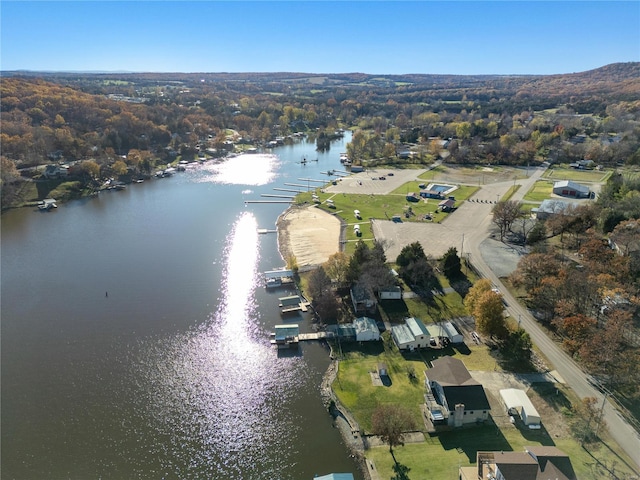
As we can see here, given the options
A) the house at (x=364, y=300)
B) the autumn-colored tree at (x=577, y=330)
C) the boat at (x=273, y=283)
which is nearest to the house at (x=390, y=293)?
the house at (x=364, y=300)

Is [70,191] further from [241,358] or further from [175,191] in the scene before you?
[241,358]

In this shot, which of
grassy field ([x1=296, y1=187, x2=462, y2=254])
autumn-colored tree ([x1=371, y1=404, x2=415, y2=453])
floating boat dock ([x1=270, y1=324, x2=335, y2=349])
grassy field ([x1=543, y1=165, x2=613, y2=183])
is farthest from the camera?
grassy field ([x1=543, y1=165, x2=613, y2=183])

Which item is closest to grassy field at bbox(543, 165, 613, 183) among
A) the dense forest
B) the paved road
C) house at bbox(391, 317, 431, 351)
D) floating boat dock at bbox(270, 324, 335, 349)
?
the dense forest

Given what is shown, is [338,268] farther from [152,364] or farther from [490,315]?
[152,364]

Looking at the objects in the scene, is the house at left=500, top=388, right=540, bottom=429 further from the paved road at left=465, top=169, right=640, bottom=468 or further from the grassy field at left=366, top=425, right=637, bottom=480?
the paved road at left=465, top=169, right=640, bottom=468

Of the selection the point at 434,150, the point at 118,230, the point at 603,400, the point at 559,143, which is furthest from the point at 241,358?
the point at 559,143

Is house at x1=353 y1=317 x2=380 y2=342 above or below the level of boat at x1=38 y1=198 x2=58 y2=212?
above

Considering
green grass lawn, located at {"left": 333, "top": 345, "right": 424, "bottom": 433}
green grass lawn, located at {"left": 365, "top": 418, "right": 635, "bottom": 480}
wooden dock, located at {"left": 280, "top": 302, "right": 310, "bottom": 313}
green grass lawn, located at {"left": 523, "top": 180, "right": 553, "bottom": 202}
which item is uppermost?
green grass lawn, located at {"left": 523, "top": 180, "right": 553, "bottom": 202}
